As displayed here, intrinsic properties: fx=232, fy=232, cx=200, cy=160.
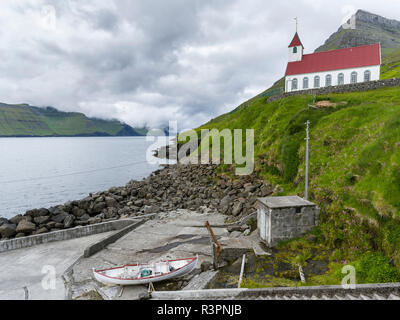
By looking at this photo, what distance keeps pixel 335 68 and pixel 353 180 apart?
147ft

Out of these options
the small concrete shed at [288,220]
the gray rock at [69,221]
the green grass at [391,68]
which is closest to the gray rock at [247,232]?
the small concrete shed at [288,220]

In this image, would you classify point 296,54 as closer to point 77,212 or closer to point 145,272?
point 77,212

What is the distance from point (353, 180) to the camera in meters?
16.9

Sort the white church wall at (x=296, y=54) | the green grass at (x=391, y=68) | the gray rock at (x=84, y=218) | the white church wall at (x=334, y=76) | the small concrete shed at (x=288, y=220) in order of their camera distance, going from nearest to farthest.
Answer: the small concrete shed at (x=288, y=220), the gray rock at (x=84, y=218), the white church wall at (x=334, y=76), the white church wall at (x=296, y=54), the green grass at (x=391, y=68)

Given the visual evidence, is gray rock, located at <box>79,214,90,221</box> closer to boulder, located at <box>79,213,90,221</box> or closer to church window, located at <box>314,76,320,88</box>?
boulder, located at <box>79,213,90,221</box>

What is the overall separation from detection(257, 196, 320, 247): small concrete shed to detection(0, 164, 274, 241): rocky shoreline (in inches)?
287

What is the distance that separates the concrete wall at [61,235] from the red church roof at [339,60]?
169 feet

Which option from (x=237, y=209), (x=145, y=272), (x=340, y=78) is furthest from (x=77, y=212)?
(x=340, y=78)

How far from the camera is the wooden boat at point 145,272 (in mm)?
13742

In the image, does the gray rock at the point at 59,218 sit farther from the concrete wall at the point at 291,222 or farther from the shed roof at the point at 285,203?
the concrete wall at the point at 291,222

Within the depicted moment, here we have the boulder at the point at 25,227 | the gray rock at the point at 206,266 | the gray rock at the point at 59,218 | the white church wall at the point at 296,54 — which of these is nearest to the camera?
the gray rock at the point at 206,266

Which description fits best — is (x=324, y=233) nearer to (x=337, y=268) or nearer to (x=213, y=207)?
(x=337, y=268)

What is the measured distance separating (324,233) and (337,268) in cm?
327

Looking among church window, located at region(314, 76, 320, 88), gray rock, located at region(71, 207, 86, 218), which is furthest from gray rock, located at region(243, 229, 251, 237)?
church window, located at region(314, 76, 320, 88)
